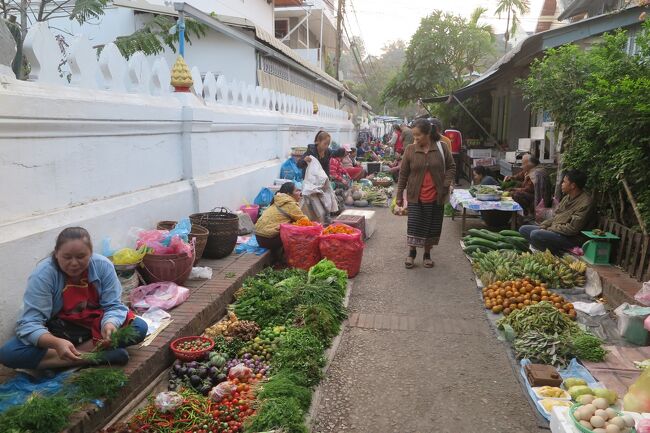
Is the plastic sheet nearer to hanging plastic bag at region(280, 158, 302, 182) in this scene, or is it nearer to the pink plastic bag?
the pink plastic bag

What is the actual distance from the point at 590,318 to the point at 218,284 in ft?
12.5

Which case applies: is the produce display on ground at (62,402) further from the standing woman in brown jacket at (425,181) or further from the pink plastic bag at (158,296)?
the standing woman in brown jacket at (425,181)

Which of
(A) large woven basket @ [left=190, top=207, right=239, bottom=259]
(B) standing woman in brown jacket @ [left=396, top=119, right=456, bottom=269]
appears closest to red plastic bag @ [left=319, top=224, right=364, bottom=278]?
(B) standing woman in brown jacket @ [left=396, top=119, right=456, bottom=269]

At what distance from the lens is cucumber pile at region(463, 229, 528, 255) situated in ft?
23.6

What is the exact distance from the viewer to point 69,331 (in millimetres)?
3273

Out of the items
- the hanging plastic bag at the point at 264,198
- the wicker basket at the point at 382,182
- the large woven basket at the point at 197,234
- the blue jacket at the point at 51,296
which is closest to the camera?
the blue jacket at the point at 51,296

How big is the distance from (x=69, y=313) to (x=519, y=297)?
13.9ft

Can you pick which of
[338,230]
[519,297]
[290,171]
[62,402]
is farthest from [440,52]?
[62,402]

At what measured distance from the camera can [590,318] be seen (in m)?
4.87

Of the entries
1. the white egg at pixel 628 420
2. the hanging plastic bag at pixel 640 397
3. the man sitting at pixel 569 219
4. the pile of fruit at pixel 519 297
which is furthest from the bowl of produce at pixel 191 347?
the man sitting at pixel 569 219

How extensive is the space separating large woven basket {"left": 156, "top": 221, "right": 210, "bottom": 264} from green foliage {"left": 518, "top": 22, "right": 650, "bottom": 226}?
4606 mm

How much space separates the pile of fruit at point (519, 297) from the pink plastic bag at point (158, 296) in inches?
128

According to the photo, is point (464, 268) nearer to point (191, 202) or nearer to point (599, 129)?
point (599, 129)

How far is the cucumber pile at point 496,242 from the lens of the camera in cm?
720
